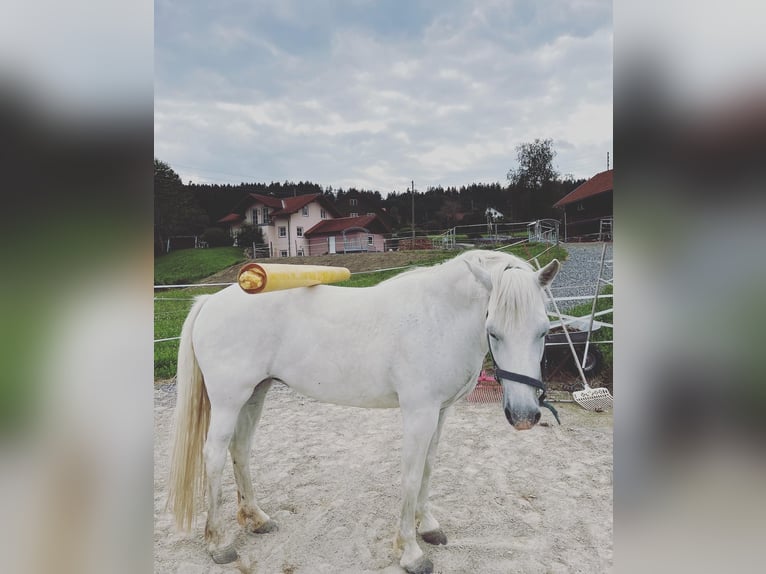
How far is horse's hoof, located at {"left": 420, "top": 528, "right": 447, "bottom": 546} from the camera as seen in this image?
2.03 meters

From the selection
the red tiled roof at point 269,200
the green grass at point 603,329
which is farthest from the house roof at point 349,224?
the green grass at point 603,329

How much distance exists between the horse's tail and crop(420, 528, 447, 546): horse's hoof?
48.4 inches

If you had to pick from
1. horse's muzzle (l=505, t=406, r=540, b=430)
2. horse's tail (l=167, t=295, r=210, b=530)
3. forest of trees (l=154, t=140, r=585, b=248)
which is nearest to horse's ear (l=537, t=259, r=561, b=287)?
horse's muzzle (l=505, t=406, r=540, b=430)

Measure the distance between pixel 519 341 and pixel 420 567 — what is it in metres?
1.22

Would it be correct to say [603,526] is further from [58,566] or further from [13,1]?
[13,1]

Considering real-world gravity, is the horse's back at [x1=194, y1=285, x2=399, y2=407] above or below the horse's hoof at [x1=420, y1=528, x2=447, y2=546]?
above

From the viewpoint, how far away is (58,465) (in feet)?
1.70

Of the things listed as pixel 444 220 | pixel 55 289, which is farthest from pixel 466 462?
pixel 444 220

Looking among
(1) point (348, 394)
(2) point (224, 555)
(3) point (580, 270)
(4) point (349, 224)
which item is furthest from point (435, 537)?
(4) point (349, 224)

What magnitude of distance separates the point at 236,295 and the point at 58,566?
1533 mm

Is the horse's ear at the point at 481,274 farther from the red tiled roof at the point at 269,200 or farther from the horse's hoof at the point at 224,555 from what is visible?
the red tiled roof at the point at 269,200

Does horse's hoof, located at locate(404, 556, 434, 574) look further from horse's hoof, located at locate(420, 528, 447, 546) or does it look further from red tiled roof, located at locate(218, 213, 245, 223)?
red tiled roof, located at locate(218, 213, 245, 223)

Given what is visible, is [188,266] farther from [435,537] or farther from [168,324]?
[435,537]

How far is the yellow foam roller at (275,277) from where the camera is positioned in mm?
1687
